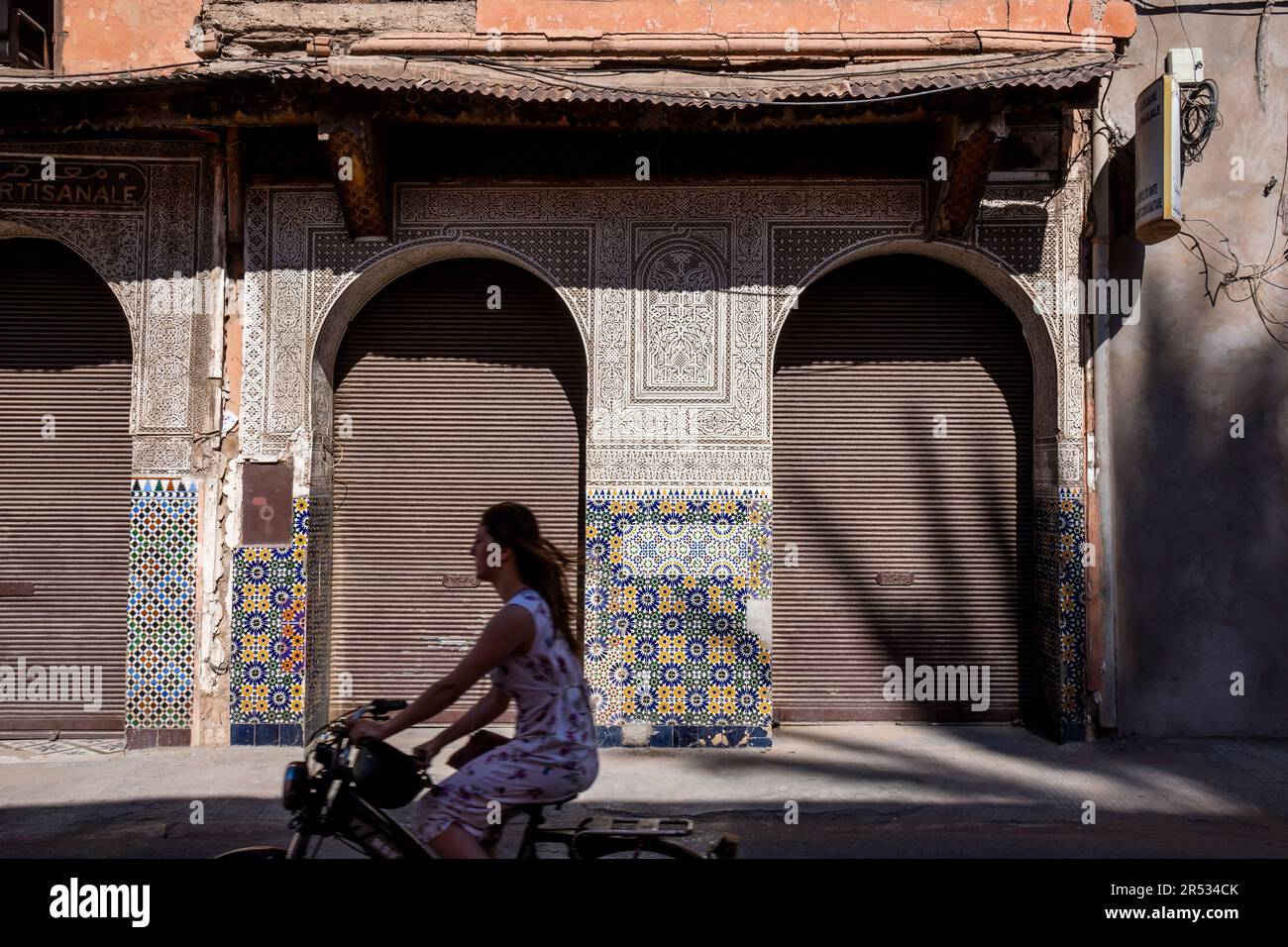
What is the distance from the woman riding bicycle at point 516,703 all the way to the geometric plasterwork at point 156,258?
5.05 m

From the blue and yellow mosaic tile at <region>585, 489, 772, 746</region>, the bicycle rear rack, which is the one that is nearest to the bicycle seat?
the bicycle rear rack

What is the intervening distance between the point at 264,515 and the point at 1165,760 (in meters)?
6.62

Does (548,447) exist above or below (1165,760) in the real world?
above

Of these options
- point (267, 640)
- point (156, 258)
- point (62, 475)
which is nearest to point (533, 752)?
point (267, 640)

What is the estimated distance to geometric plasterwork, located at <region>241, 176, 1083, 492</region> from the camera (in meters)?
7.77

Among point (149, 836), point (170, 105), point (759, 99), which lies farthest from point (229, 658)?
point (759, 99)

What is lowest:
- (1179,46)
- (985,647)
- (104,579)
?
(985,647)

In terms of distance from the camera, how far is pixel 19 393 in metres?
8.21

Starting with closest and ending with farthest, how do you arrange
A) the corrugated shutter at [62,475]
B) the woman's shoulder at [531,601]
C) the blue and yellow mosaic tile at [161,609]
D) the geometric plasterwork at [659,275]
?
the woman's shoulder at [531,601]
the blue and yellow mosaic tile at [161,609]
the geometric plasterwork at [659,275]
the corrugated shutter at [62,475]

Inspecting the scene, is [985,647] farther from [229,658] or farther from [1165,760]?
[229,658]

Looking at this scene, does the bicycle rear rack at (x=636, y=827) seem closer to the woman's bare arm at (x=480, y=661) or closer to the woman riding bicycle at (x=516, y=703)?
the woman riding bicycle at (x=516, y=703)

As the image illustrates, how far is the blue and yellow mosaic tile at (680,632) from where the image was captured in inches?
303

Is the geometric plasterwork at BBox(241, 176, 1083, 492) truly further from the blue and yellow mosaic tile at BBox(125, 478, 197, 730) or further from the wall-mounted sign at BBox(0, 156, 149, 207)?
the wall-mounted sign at BBox(0, 156, 149, 207)

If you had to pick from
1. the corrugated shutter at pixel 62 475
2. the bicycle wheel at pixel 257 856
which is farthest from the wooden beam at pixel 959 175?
the corrugated shutter at pixel 62 475
